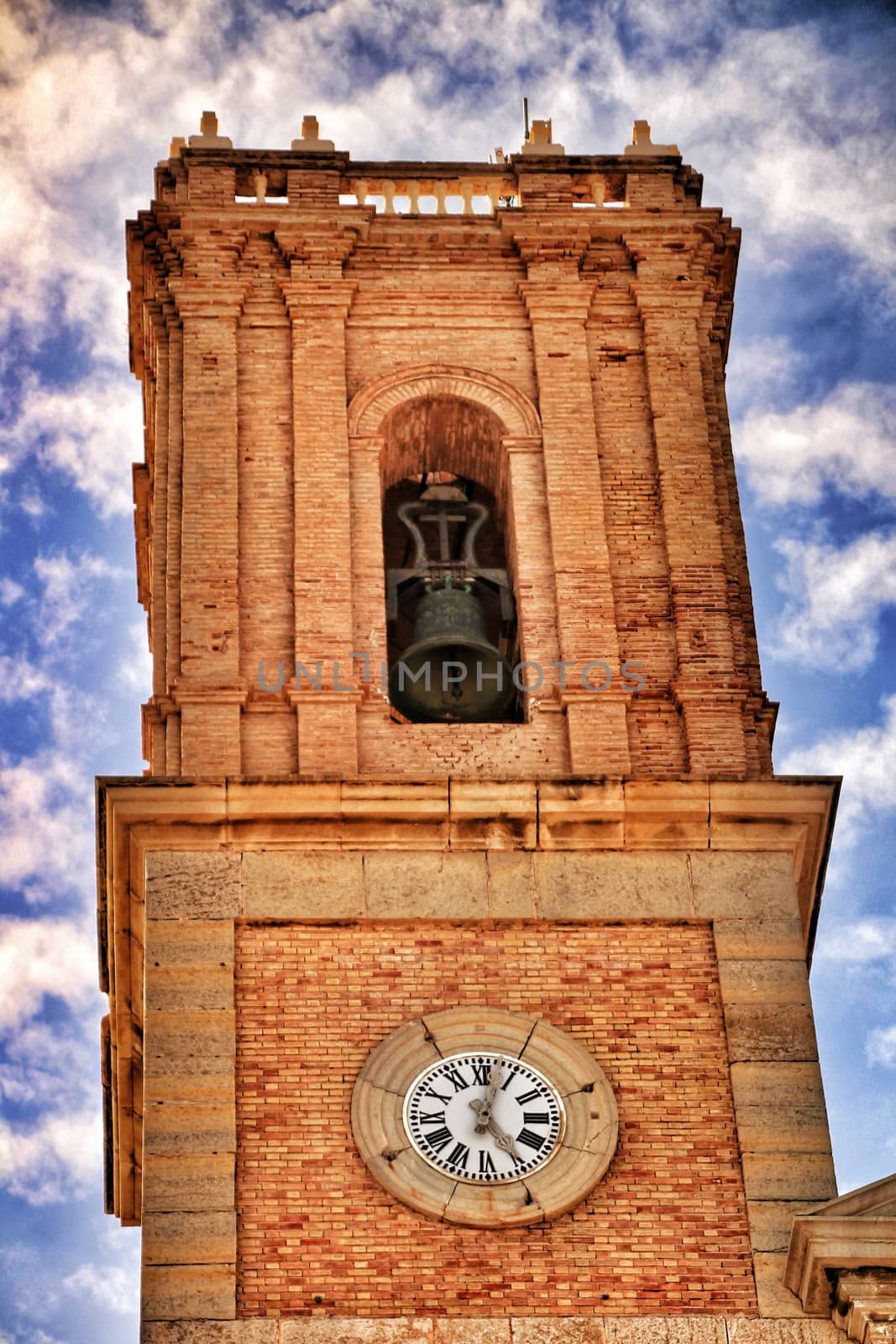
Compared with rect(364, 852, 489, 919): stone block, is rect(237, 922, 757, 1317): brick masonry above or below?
below

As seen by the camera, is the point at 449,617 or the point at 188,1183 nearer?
the point at 188,1183

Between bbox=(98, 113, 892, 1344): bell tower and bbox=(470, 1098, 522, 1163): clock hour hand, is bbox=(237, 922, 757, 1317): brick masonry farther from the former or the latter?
bbox=(470, 1098, 522, 1163): clock hour hand

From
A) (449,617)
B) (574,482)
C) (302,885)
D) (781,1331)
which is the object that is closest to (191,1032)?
(302,885)

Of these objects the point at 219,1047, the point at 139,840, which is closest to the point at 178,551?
the point at 139,840

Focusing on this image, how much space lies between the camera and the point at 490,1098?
2281 centimetres

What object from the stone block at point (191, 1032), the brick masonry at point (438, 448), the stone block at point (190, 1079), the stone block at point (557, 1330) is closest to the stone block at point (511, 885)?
the brick masonry at point (438, 448)

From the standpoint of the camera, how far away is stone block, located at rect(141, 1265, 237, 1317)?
21.6 meters

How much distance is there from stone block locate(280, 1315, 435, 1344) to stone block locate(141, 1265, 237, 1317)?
0.49 meters

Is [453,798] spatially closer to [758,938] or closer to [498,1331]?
[758,938]

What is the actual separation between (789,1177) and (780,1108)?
0.58 meters

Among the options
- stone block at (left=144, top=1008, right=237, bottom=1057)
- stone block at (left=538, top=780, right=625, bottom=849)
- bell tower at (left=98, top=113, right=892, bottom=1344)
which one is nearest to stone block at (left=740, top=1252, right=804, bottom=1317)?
bell tower at (left=98, top=113, right=892, bottom=1344)

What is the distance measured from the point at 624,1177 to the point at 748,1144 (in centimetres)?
98

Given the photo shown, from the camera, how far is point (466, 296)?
2873 centimetres

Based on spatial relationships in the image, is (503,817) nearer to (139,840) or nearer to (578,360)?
(139,840)
